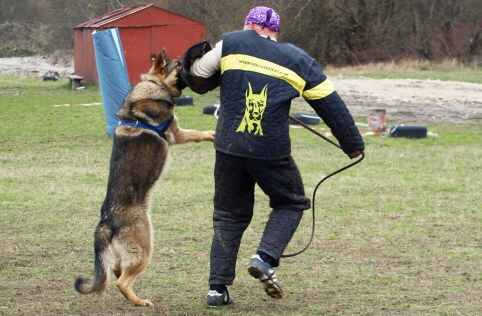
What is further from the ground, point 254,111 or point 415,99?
point 254,111

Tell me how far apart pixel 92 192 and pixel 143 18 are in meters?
17.8

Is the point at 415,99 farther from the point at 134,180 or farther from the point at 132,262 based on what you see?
the point at 132,262

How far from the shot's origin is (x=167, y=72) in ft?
17.4

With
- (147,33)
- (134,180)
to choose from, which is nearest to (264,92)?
(134,180)

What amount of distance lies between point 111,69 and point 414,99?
931 centimetres

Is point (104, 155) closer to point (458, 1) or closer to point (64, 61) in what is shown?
point (458, 1)

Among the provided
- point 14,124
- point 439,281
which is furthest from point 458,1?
point 439,281

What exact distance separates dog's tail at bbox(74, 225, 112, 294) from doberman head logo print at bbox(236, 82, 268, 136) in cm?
117

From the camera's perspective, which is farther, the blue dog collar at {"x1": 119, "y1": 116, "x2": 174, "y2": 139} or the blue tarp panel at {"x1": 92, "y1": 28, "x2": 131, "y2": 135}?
the blue tarp panel at {"x1": 92, "y1": 28, "x2": 131, "y2": 135}

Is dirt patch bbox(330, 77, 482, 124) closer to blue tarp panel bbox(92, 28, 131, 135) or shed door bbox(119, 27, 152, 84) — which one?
blue tarp panel bbox(92, 28, 131, 135)

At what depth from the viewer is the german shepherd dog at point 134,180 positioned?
4.71m

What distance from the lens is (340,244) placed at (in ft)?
21.1

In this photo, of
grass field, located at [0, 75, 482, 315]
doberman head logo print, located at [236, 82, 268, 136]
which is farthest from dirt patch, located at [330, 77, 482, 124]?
doberman head logo print, located at [236, 82, 268, 136]

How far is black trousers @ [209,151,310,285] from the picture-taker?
4.64m
